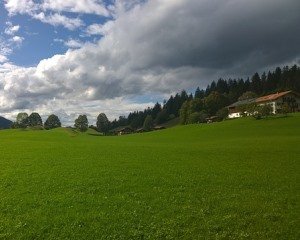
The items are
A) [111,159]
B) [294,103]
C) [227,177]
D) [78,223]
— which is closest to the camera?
[78,223]

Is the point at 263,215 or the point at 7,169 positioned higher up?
the point at 7,169

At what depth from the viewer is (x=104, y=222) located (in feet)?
65.4

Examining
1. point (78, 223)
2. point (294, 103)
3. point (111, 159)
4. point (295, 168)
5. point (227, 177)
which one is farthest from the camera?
point (294, 103)

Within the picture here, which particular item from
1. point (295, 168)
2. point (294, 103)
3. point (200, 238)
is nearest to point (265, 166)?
point (295, 168)

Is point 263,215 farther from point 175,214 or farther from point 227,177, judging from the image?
point 227,177

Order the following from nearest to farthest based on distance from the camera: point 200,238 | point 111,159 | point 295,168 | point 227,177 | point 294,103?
1. point 200,238
2. point 227,177
3. point 295,168
4. point 111,159
5. point 294,103

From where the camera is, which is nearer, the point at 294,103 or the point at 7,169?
the point at 7,169

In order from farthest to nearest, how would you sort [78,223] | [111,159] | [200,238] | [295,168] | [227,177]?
1. [111,159]
2. [295,168]
3. [227,177]
4. [78,223]
5. [200,238]

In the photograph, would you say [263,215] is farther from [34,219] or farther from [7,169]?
[7,169]

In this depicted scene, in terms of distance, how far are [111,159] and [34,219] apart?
22.4 metres

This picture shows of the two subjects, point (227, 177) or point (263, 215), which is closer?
point (263, 215)

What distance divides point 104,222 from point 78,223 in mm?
1266

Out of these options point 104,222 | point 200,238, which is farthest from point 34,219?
point 200,238

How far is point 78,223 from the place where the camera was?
781 inches
